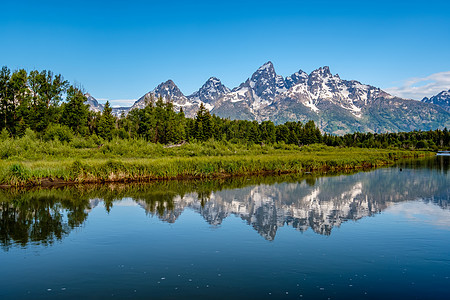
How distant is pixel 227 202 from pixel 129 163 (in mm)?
14386

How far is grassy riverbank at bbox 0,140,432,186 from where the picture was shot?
32906mm

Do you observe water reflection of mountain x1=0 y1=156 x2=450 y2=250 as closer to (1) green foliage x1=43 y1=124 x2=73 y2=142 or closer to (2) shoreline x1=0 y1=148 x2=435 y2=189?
(2) shoreline x1=0 y1=148 x2=435 y2=189

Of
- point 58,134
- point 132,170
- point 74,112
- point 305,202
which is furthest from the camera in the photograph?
point 74,112

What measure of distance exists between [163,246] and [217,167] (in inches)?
1025

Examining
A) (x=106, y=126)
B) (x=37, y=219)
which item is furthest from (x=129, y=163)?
(x=106, y=126)

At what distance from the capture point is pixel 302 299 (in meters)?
10.3

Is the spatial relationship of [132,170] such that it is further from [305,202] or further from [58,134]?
[58,134]

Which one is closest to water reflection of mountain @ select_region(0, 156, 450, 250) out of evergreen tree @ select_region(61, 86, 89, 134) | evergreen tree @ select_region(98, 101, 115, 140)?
evergreen tree @ select_region(61, 86, 89, 134)

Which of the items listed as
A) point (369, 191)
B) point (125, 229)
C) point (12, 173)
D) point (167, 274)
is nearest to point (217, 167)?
point (369, 191)

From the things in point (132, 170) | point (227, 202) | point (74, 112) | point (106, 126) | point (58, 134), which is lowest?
point (227, 202)

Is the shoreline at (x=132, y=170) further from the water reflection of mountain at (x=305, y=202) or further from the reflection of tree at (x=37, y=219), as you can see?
the water reflection of mountain at (x=305, y=202)

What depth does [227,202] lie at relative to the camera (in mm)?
26500

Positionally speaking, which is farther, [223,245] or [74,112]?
[74,112]

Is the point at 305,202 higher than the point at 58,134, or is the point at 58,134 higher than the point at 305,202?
the point at 58,134
